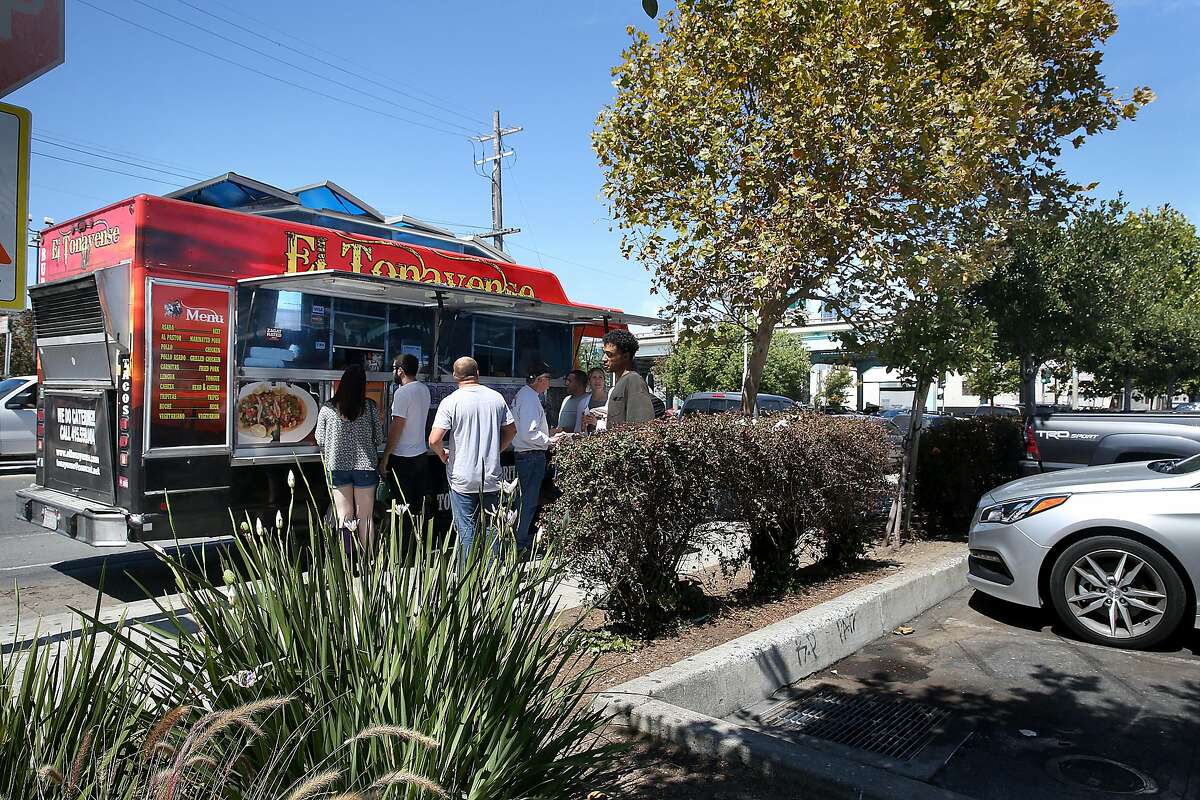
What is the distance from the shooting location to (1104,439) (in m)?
9.35

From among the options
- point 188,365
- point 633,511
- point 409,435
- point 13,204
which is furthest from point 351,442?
point 13,204

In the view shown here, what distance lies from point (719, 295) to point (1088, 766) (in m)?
5.79

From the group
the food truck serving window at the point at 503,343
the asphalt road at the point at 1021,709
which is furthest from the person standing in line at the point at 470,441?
the asphalt road at the point at 1021,709

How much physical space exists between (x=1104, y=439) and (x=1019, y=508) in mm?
4160

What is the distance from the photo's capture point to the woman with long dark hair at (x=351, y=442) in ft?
22.2

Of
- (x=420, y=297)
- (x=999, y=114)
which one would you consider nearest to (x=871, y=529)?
(x=999, y=114)

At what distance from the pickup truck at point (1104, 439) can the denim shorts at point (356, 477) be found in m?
7.25

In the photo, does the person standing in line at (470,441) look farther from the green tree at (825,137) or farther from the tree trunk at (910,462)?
the tree trunk at (910,462)

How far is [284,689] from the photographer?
2.25 meters

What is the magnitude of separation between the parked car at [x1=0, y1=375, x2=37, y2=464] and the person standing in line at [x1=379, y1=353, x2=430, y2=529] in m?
11.4

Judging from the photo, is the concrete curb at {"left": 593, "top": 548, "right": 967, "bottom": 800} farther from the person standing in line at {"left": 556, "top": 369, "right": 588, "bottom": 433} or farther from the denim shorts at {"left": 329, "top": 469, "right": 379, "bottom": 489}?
the person standing in line at {"left": 556, "top": 369, "right": 588, "bottom": 433}

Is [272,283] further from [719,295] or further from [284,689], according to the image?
[284,689]

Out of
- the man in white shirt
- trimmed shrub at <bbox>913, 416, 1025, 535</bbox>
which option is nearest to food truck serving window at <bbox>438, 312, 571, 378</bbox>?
the man in white shirt

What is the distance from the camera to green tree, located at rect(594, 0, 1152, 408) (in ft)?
24.7
